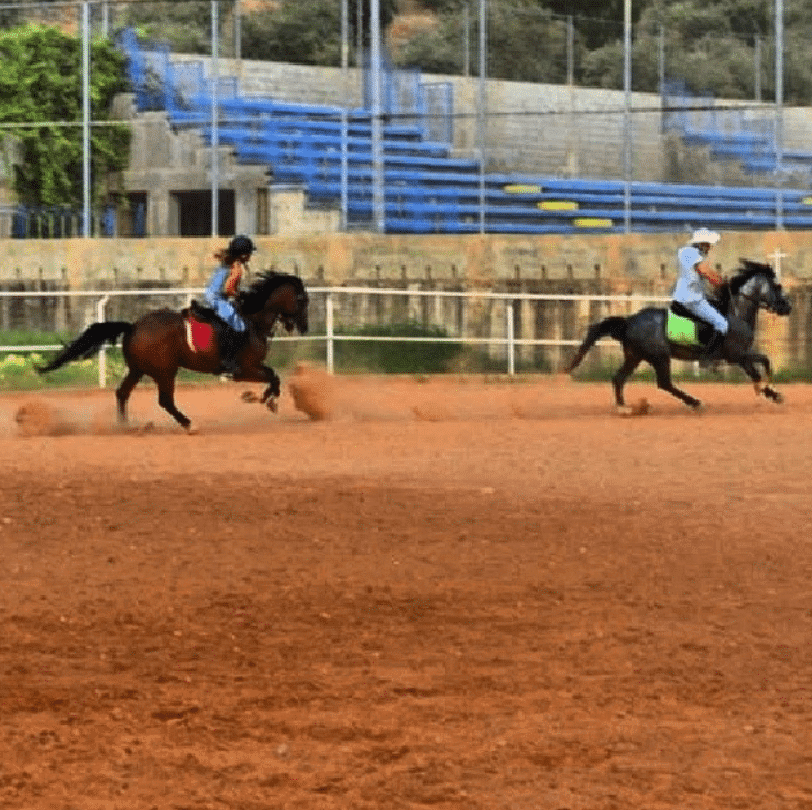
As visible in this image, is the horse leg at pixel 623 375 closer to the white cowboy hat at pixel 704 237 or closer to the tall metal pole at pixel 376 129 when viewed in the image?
the white cowboy hat at pixel 704 237

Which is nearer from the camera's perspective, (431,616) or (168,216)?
(431,616)

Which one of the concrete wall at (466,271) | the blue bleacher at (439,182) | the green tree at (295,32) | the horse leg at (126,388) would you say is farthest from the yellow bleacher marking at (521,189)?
the horse leg at (126,388)

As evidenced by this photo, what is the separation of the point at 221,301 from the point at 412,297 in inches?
391

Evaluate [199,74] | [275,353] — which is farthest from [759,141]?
[275,353]

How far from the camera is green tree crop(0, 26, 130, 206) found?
4056cm

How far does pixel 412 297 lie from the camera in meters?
35.0

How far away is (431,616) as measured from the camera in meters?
11.9

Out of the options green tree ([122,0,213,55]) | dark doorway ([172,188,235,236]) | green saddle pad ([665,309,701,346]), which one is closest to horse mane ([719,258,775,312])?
green saddle pad ([665,309,701,346])

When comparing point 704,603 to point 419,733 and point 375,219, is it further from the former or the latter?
point 375,219

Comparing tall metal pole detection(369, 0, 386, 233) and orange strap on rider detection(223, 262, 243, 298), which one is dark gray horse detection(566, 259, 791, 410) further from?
tall metal pole detection(369, 0, 386, 233)

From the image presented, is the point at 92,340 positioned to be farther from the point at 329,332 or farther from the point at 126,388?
the point at 329,332

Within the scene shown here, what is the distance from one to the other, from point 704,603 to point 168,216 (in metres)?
30.7

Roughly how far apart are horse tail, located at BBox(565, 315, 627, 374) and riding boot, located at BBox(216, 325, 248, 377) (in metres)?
4.11

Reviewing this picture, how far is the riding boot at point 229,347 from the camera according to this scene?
25453mm
